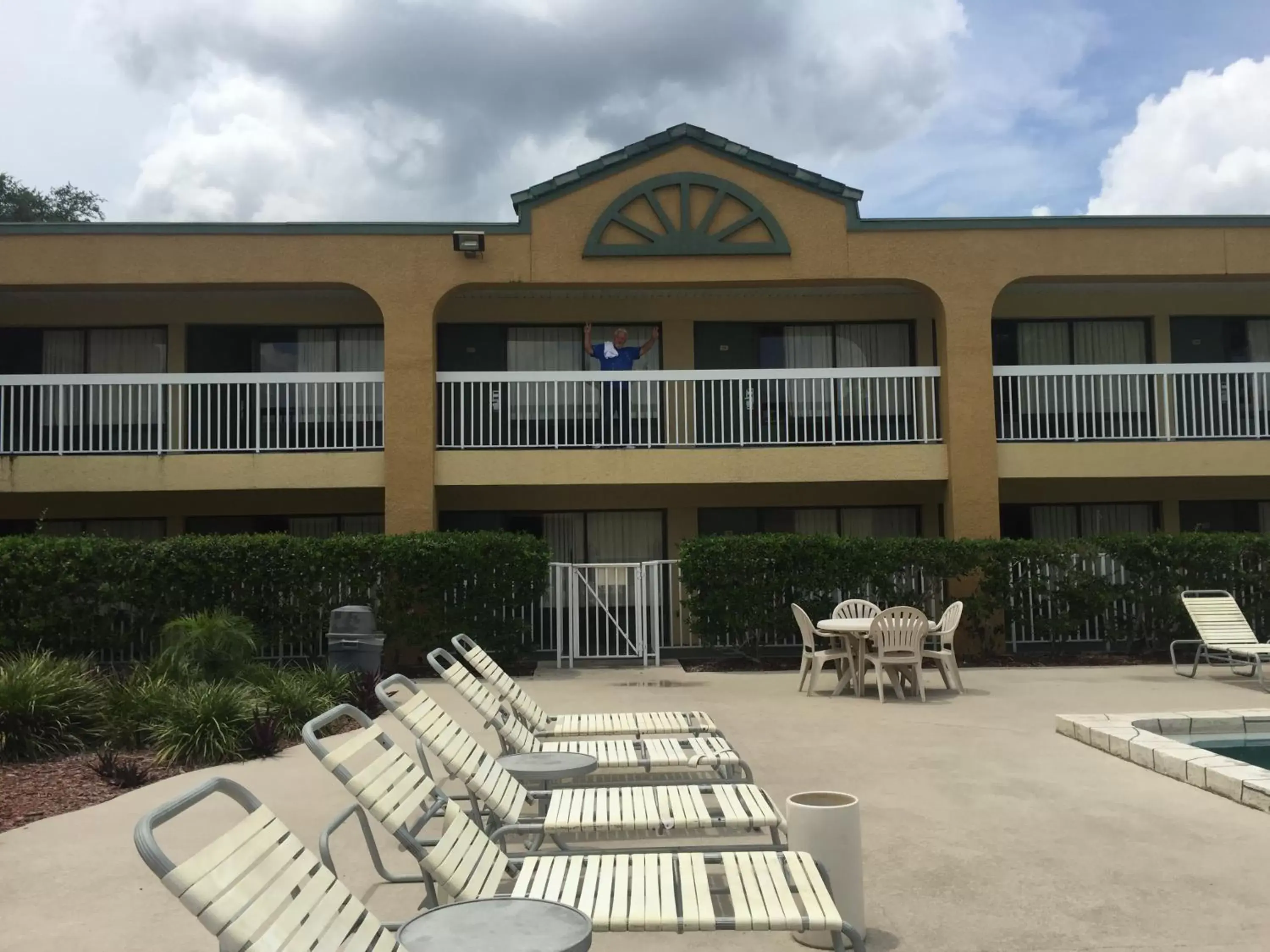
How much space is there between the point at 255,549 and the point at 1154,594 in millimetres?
12197

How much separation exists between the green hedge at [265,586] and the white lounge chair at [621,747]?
670cm

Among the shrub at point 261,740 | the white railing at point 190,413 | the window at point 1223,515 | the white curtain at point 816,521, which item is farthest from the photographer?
the window at point 1223,515

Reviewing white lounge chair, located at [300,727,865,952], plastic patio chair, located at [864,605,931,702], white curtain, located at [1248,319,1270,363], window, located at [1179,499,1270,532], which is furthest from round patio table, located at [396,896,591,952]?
white curtain, located at [1248,319,1270,363]

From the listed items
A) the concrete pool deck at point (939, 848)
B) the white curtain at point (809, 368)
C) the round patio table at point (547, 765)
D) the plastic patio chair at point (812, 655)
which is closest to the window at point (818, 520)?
the white curtain at point (809, 368)

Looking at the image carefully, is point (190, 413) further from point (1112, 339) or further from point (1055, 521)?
point (1112, 339)

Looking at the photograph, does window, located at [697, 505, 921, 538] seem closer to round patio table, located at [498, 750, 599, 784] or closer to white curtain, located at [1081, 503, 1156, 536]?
white curtain, located at [1081, 503, 1156, 536]

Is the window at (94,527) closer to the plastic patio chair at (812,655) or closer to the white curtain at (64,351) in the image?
the white curtain at (64,351)

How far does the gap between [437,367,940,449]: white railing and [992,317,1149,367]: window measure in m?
2.20

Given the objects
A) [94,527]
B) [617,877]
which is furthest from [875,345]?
[617,877]

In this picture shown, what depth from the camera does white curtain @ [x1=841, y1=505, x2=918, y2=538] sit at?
18672 millimetres

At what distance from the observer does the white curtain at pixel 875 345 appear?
18625mm

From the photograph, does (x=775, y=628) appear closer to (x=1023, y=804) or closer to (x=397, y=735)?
(x=397, y=735)

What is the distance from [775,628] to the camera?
14711 millimetres

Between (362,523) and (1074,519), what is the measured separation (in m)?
12.4
